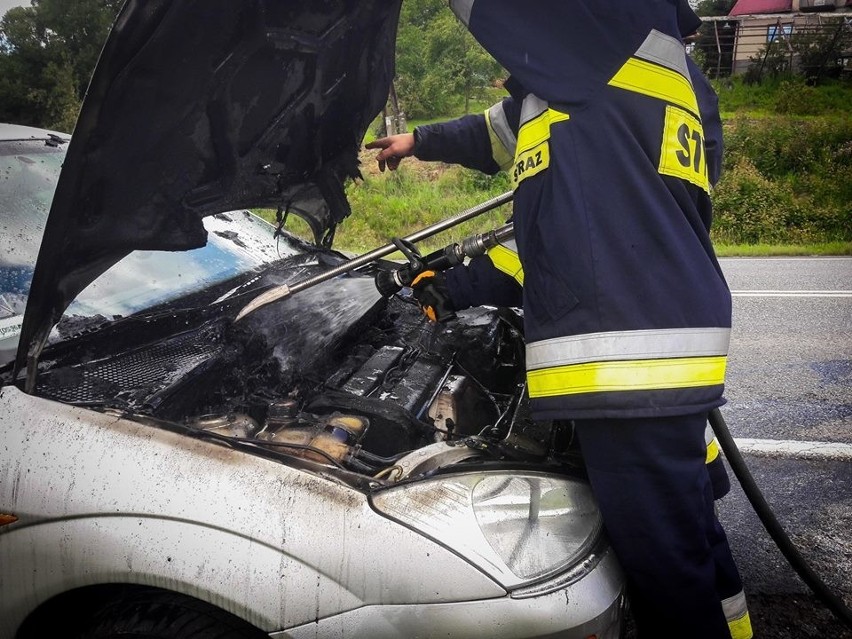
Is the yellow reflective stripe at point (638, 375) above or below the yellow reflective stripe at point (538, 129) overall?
below

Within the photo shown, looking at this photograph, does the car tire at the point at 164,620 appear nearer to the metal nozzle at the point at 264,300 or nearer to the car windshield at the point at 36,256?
the car windshield at the point at 36,256

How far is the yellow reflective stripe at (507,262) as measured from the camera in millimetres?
1781

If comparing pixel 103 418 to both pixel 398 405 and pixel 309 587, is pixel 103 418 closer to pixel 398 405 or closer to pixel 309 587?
pixel 309 587

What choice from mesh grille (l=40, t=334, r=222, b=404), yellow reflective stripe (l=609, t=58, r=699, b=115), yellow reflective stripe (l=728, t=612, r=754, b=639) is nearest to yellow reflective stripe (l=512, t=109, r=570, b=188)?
yellow reflective stripe (l=609, t=58, r=699, b=115)

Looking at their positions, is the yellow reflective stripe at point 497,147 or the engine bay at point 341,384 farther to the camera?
the yellow reflective stripe at point 497,147

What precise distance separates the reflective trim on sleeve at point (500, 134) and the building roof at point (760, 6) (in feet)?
61.0

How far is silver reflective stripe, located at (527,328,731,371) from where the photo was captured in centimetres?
137

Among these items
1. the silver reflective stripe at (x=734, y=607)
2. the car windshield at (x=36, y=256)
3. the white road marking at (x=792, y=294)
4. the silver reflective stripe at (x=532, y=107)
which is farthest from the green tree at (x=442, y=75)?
the silver reflective stripe at (x=734, y=607)

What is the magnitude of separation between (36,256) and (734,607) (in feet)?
7.38

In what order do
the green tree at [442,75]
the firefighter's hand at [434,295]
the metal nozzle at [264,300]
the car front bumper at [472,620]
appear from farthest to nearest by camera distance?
1. the green tree at [442,75]
2. the metal nozzle at [264,300]
3. the firefighter's hand at [434,295]
4. the car front bumper at [472,620]

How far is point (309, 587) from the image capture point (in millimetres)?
1225

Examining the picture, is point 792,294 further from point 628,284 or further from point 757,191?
point 757,191

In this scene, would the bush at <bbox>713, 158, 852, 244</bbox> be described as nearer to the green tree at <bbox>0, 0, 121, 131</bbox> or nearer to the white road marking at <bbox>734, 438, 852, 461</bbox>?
the white road marking at <bbox>734, 438, 852, 461</bbox>

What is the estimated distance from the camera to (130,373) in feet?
5.68
